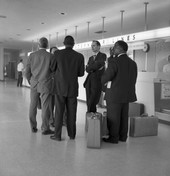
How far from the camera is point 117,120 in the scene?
387 centimetres

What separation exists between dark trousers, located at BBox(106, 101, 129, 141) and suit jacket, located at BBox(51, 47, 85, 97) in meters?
0.66

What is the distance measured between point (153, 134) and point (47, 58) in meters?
2.38

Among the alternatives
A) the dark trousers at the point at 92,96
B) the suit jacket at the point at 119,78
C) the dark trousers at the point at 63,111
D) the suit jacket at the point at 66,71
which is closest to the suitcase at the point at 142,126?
the suit jacket at the point at 119,78

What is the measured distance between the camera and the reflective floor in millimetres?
2744

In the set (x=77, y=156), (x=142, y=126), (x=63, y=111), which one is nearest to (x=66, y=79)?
(x=63, y=111)

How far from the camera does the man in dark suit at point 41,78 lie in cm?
412

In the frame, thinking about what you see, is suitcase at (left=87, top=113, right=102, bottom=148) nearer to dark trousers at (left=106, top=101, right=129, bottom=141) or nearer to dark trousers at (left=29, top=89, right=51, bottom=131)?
dark trousers at (left=106, top=101, right=129, bottom=141)

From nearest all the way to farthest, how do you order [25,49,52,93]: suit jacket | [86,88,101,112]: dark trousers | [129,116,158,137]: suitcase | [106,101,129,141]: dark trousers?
[106,101,129,141]: dark trousers → [25,49,52,93]: suit jacket → [129,116,158,137]: suitcase → [86,88,101,112]: dark trousers

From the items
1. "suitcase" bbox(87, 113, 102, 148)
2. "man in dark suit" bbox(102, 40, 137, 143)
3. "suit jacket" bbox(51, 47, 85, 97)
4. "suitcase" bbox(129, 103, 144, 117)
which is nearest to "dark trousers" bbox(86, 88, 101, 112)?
"man in dark suit" bbox(102, 40, 137, 143)

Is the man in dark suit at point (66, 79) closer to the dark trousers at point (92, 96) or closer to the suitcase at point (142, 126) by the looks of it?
the dark trousers at point (92, 96)

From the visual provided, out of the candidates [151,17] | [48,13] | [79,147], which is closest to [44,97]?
[79,147]

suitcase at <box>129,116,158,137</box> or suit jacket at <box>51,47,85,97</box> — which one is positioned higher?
suit jacket at <box>51,47,85,97</box>

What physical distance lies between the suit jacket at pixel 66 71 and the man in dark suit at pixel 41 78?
0.29 metres

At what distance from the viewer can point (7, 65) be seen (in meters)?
27.5
